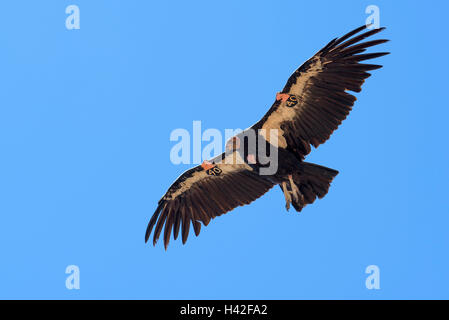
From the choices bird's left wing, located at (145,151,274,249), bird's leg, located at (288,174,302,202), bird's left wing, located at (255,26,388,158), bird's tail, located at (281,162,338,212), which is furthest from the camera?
bird's left wing, located at (145,151,274,249)

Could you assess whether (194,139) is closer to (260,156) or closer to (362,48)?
(260,156)

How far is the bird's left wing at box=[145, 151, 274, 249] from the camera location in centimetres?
1658

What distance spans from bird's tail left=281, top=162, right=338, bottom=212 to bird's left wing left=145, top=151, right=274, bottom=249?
95 centimetres

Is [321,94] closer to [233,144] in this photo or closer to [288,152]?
[288,152]

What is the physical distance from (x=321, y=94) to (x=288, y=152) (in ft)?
4.69

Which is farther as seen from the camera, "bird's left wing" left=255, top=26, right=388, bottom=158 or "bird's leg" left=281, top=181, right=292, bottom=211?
"bird's leg" left=281, top=181, right=292, bottom=211

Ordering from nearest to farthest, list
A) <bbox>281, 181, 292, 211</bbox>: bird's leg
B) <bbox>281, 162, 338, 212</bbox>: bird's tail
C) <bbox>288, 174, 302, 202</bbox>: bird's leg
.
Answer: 1. <bbox>281, 162, 338, 212</bbox>: bird's tail
2. <bbox>288, 174, 302, 202</bbox>: bird's leg
3. <bbox>281, 181, 292, 211</bbox>: bird's leg

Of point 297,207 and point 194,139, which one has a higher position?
point 194,139

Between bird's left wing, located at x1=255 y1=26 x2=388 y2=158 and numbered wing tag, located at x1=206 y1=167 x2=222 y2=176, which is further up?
bird's left wing, located at x1=255 y1=26 x2=388 y2=158

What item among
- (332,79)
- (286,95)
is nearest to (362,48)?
(332,79)

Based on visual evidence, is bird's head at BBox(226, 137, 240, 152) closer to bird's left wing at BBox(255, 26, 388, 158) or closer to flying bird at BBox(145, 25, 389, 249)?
flying bird at BBox(145, 25, 389, 249)

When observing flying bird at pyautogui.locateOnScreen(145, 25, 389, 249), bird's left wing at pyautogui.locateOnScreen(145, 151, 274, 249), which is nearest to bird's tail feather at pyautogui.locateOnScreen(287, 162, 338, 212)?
flying bird at pyautogui.locateOnScreen(145, 25, 389, 249)

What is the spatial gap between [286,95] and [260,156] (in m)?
1.50
